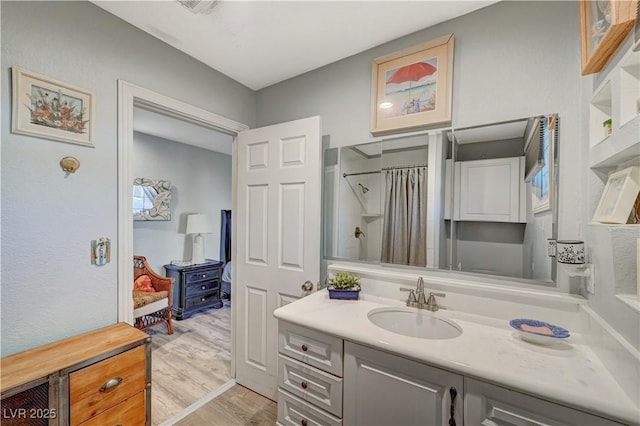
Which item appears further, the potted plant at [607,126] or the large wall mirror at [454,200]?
the large wall mirror at [454,200]

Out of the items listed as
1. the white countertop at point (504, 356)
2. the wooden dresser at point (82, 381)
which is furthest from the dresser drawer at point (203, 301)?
the white countertop at point (504, 356)

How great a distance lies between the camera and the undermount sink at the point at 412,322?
1.32 metres

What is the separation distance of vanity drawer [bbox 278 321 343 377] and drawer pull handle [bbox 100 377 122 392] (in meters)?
0.76

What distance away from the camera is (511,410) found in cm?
84

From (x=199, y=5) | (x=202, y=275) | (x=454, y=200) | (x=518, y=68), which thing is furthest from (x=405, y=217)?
(x=202, y=275)

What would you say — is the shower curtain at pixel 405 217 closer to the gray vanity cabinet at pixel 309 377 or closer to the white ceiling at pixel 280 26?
the gray vanity cabinet at pixel 309 377

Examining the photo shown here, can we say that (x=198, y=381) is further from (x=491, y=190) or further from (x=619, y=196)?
(x=619, y=196)

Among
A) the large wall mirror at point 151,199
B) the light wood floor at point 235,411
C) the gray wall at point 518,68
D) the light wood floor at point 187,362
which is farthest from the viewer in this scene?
the large wall mirror at point 151,199

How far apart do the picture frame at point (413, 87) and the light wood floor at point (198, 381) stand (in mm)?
2146

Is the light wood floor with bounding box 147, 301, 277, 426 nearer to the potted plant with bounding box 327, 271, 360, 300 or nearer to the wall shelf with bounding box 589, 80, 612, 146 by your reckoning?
the potted plant with bounding box 327, 271, 360, 300

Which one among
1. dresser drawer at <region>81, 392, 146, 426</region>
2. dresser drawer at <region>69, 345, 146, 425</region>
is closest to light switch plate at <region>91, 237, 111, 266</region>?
dresser drawer at <region>69, 345, 146, 425</region>

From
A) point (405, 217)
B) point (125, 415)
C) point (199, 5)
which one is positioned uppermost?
point (199, 5)

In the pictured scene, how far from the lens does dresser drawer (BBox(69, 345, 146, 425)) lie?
107cm

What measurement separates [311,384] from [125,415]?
911mm
